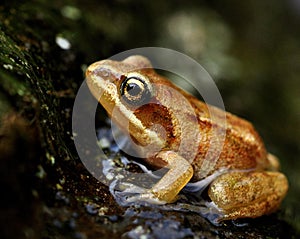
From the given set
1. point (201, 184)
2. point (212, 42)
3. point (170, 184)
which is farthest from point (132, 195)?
point (212, 42)

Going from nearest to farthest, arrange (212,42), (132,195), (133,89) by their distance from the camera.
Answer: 1. (132,195)
2. (133,89)
3. (212,42)

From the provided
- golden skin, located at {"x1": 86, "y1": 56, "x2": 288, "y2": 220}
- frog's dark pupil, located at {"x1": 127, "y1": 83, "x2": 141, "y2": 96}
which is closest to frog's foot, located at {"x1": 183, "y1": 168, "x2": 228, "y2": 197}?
golden skin, located at {"x1": 86, "y1": 56, "x2": 288, "y2": 220}

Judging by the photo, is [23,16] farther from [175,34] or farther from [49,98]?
[175,34]

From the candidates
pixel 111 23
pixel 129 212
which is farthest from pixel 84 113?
pixel 111 23

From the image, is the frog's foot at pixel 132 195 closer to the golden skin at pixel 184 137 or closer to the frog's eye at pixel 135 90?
the golden skin at pixel 184 137

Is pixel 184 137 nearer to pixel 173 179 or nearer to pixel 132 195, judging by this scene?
pixel 173 179

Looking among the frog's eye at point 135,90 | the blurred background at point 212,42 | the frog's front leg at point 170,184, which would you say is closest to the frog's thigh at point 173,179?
the frog's front leg at point 170,184

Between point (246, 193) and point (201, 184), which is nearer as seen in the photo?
point (246, 193)
